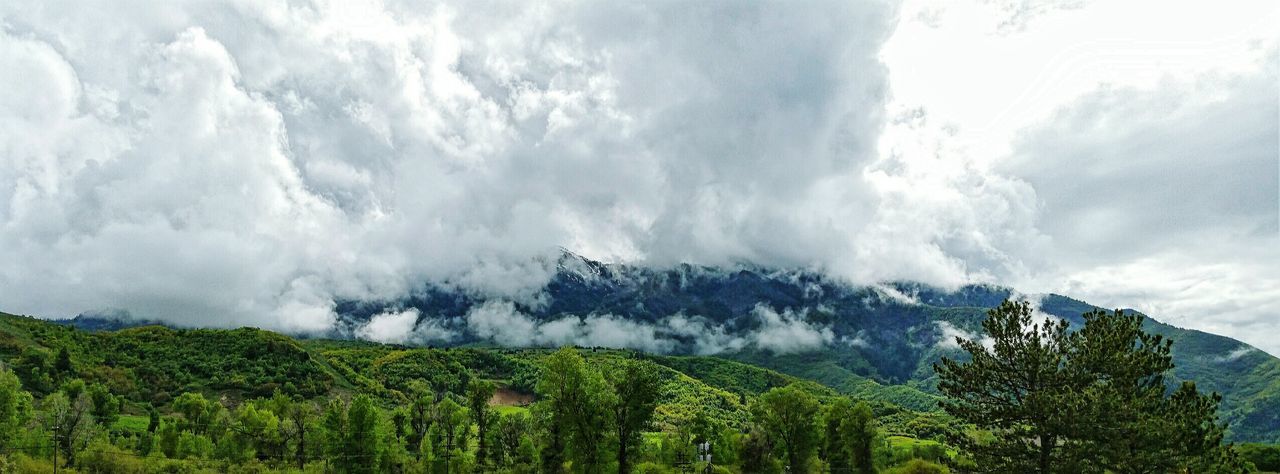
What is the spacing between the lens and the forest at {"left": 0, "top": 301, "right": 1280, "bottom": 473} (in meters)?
38.4

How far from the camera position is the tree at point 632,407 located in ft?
276

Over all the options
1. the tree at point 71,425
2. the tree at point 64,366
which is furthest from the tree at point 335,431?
the tree at point 64,366

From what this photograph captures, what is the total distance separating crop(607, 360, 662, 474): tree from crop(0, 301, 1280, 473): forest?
0.79 feet

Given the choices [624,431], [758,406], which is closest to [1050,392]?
[624,431]

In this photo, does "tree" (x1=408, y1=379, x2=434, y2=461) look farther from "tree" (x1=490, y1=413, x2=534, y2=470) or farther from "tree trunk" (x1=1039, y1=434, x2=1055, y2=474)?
"tree trunk" (x1=1039, y1=434, x2=1055, y2=474)

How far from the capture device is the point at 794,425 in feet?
351

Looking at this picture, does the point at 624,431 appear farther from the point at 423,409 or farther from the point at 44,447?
the point at 44,447

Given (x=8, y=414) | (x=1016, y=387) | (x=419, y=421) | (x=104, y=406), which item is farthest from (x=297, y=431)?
(x=1016, y=387)

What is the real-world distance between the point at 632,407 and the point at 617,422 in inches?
108

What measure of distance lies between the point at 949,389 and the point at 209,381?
20627cm

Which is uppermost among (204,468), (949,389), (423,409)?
(949,389)

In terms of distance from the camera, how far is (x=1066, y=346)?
1535 inches

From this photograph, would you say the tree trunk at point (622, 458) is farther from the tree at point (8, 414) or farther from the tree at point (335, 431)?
the tree at point (8, 414)

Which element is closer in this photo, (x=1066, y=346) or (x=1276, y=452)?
(x=1066, y=346)
